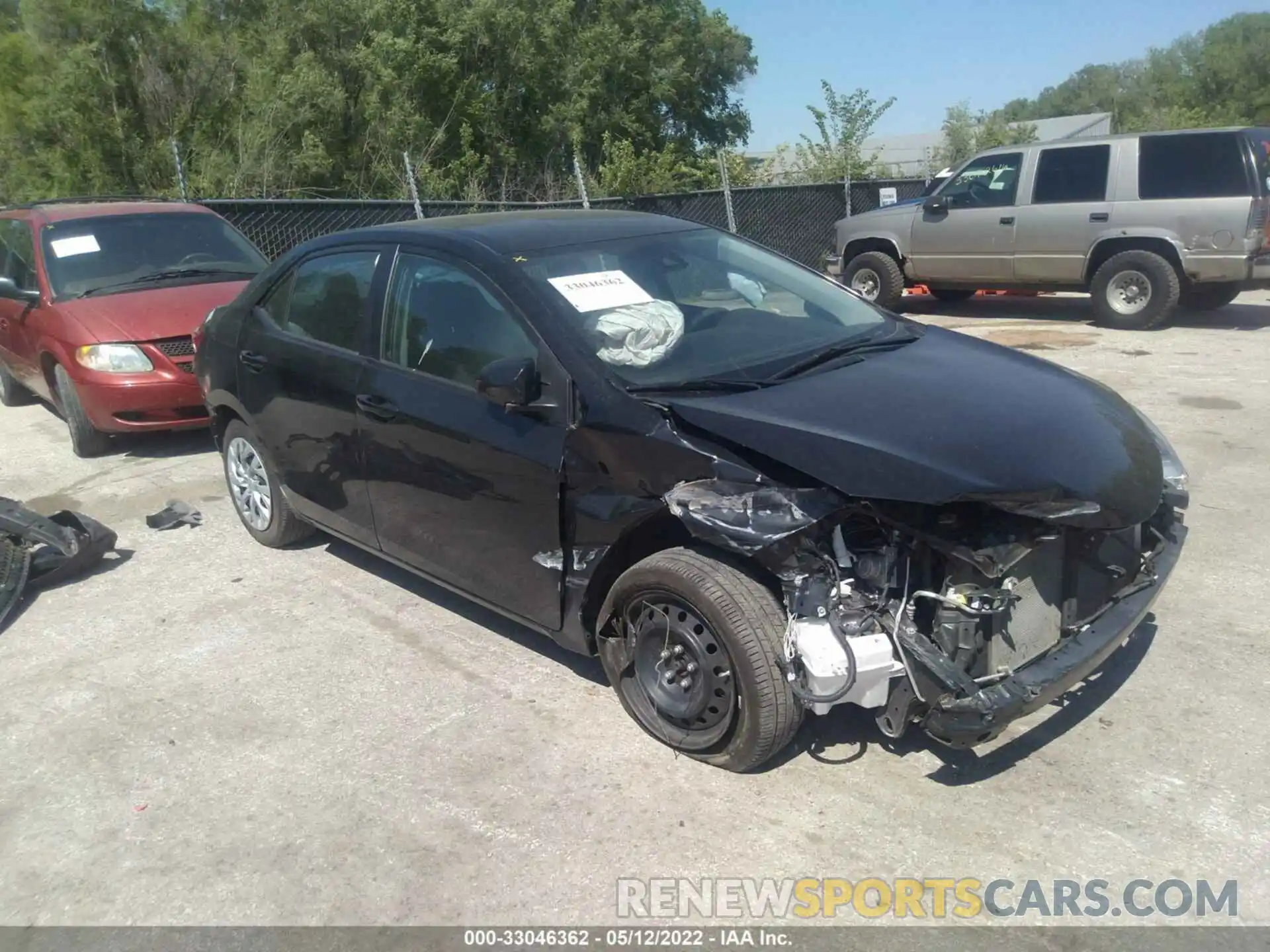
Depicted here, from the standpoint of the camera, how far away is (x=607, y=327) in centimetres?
383

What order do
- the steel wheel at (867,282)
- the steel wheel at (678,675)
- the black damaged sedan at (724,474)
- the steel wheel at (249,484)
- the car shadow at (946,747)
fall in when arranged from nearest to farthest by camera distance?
the black damaged sedan at (724,474) < the steel wheel at (678,675) < the car shadow at (946,747) < the steel wheel at (249,484) < the steel wheel at (867,282)

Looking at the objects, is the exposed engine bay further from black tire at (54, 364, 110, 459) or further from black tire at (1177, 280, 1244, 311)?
black tire at (1177, 280, 1244, 311)

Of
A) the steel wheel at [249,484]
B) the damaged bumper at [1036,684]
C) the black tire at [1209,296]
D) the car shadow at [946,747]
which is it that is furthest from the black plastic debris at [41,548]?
the black tire at [1209,296]

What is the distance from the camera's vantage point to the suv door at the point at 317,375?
179 inches

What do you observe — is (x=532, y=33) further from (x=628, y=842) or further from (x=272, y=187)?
(x=628, y=842)

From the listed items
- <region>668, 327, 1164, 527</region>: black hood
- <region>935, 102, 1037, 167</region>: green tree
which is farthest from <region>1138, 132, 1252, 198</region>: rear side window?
<region>935, 102, 1037, 167</region>: green tree

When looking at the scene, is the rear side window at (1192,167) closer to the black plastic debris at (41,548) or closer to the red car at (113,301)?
the red car at (113,301)

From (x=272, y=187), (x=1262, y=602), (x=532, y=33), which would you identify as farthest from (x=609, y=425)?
(x=532, y=33)

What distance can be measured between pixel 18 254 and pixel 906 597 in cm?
799

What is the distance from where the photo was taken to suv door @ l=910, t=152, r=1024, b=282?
38.7ft

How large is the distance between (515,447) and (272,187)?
1565 cm

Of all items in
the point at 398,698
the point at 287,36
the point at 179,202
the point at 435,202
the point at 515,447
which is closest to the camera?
the point at 515,447

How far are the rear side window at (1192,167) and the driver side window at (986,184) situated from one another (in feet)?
4.43

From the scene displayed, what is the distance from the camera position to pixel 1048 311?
1266 cm
